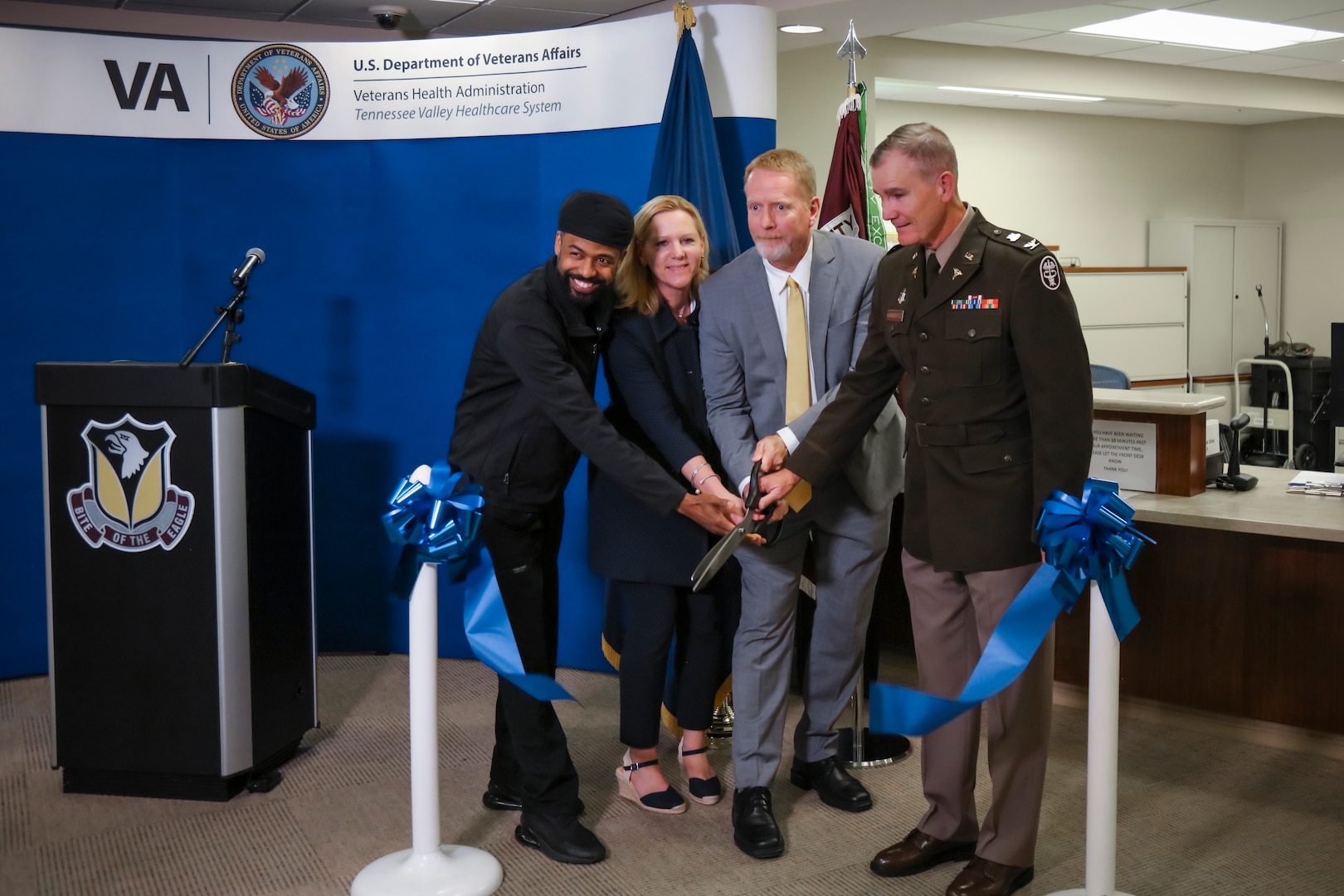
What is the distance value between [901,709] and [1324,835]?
1.37 m

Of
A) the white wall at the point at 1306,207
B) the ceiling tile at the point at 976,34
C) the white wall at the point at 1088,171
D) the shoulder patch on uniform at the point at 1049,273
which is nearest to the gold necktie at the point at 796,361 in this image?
the shoulder patch on uniform at the point at 1049,273

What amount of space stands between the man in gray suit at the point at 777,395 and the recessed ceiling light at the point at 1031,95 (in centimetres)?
505

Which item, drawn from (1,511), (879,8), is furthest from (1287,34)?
(1,511)

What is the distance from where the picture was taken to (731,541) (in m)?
2.59

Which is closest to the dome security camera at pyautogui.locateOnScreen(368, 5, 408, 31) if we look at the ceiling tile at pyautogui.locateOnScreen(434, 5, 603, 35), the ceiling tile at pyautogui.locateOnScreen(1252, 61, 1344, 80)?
the ceiling tile at pyautogui.locateOnScreen(434, 5, 603, 35)

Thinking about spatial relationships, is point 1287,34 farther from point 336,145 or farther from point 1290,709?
point 336,145

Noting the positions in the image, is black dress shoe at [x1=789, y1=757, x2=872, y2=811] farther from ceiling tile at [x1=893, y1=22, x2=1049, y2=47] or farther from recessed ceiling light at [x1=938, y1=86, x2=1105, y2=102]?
recessed ceiling light at [x1=938, y1=86, x2=1105, y2=102]

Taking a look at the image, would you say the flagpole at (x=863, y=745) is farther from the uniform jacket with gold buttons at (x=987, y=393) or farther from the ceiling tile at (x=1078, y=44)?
the ceiling tile at (x=1078, y=44)

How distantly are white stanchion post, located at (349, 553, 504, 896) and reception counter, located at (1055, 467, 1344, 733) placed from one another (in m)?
2.03

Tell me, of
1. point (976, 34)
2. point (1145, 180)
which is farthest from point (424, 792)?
point (1145, 180)

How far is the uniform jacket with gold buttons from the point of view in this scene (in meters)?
2.24

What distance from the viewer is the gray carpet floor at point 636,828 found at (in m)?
2.60

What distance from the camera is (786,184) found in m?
2.70

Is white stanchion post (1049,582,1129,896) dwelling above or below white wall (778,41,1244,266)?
below
